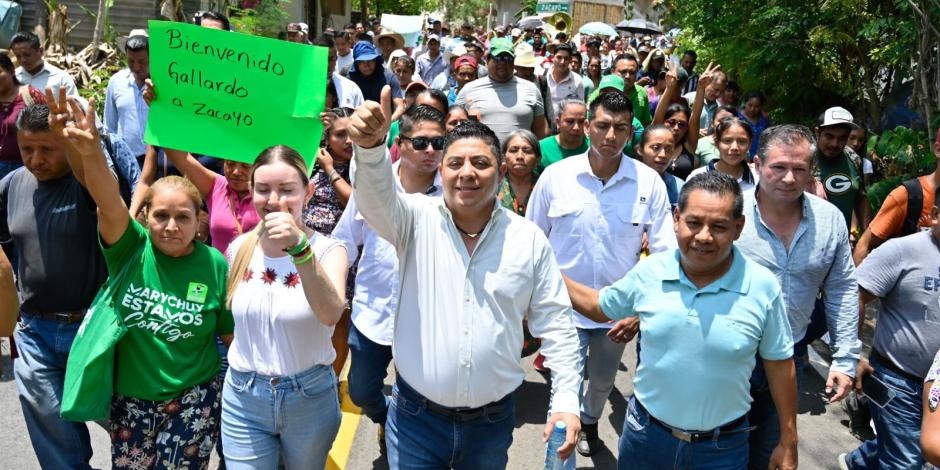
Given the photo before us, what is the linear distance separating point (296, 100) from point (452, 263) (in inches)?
41.9

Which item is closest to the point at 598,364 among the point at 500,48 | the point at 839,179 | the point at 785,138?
the point at 785,138

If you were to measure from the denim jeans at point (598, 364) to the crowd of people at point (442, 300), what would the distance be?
0.35 ft

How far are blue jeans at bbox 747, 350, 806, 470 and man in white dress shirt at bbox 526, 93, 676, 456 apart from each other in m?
0.98

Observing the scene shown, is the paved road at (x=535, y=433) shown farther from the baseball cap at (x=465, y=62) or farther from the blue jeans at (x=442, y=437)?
the baseball cap at (x=465, y=62)

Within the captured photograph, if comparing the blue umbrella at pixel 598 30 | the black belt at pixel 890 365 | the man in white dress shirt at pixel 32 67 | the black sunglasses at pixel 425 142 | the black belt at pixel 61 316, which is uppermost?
the blue umbrella at pixel 598 30

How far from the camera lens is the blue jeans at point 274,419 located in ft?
10.0

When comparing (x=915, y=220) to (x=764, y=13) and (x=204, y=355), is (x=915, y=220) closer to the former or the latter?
(x=204, y=355)

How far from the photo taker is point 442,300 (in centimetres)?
280

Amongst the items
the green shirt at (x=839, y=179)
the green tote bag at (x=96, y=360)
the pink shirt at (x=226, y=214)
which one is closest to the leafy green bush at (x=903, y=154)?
the green shirt at (x=839, y=179)

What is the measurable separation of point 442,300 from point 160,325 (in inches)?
48.8

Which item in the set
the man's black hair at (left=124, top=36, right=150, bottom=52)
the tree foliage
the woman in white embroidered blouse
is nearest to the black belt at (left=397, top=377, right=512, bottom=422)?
the woman in white embroidered blouse

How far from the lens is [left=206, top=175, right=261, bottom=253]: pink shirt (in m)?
4.38

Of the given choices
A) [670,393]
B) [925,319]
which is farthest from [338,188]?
[925,319]

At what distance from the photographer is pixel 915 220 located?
4281 mm
